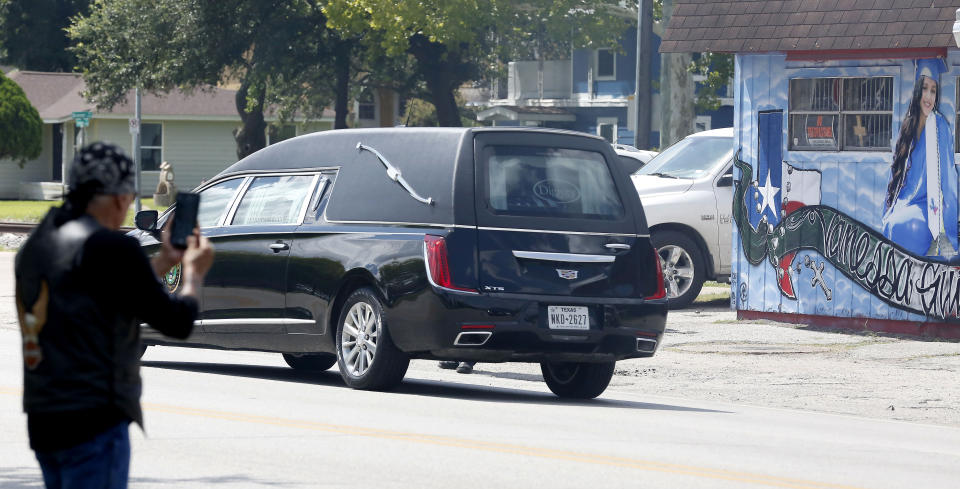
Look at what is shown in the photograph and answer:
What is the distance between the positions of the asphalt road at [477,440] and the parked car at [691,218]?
6.70m

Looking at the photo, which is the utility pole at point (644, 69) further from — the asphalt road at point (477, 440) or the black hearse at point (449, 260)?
the black hearse at point (449, 260)

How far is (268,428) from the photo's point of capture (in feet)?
31.9

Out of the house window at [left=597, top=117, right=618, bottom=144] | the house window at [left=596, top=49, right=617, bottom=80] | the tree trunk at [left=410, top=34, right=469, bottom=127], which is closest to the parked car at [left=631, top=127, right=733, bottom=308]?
the tree trunk at [left=410, top=34, right=469, bottom=127]

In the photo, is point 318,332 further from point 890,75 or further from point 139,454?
point 890,75

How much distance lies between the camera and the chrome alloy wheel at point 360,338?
11445 millimetres

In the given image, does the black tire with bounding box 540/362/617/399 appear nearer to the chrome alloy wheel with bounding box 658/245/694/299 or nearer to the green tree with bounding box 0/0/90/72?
the chrome alloy wheel with bounding box 658/245/694/299

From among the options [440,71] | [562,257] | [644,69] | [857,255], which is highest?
[440,71]

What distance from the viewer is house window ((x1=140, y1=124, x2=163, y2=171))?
60062 mm

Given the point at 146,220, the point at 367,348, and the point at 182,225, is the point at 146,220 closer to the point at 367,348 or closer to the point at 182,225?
the point at 367,348

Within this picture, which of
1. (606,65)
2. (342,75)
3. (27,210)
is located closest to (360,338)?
(27,210)

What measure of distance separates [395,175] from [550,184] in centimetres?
110

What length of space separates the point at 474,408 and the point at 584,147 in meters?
2.08

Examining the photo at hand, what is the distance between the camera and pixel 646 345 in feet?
38.0

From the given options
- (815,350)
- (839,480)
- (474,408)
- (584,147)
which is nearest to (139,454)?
(474,408)
